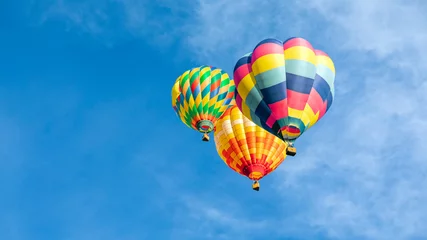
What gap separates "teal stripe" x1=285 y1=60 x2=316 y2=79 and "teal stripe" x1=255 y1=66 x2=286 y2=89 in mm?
291

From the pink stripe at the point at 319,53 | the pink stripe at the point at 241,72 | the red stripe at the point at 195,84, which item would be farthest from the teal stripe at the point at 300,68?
the red stripe at the point at 195,84

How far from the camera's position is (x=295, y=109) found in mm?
30000

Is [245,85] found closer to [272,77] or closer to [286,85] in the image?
[272,77]

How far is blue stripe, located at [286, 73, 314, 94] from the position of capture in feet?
98.8

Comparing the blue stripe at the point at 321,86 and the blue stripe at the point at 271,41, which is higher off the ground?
the blue stripe at the point at 271,41

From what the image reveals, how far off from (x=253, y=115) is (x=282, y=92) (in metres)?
2.11

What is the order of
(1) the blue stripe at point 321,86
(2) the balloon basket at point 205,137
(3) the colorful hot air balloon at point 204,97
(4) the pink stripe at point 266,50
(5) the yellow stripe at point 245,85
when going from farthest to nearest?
(2) the balloon basket at point 205,137, (3) the colorful hot air balloon at point 204,97, (5) the yellow stripe at point 245,85, (4) the pink stripe at point 266,50, (1) the blue stripe at point 321,86

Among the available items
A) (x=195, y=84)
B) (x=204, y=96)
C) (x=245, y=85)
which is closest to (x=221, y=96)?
(x=204, y=96)

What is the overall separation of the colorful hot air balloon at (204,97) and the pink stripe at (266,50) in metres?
6.93

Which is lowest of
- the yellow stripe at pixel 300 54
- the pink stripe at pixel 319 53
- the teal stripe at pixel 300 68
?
the teal stripe at pixel 300 68

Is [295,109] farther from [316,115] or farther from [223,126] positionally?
[223,126]

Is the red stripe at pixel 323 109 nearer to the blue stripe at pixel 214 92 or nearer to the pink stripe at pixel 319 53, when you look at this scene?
the pink stripe at pixel 319 53

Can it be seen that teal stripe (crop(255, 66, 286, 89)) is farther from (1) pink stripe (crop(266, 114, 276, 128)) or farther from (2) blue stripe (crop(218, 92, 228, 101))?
(2) blue stripe (crop(218, 92, 228, 101))

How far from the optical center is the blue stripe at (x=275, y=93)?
30033 millimetres
